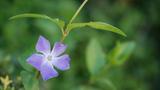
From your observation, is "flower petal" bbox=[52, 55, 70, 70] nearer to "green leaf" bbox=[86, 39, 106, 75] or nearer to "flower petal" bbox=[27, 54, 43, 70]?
"flower petal" bbox=[27, 54, 43, 70]

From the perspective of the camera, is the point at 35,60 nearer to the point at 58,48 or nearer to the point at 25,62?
the point at 58,48

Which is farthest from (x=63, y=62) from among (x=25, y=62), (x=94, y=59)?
(x=94, y=59)

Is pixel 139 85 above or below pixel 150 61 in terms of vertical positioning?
below

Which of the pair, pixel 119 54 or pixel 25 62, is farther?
pixel 119 54

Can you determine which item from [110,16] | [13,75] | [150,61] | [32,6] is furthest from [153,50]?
[13,75]

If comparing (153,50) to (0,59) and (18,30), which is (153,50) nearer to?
(18,30)
